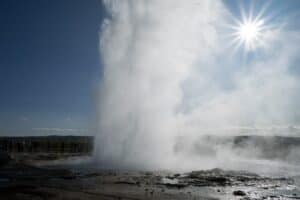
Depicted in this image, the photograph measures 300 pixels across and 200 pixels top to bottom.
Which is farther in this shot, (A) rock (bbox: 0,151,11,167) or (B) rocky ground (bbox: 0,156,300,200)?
(A) rock (bbox: 0,151,11,167)

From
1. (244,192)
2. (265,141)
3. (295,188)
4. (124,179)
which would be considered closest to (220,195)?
(244,192)

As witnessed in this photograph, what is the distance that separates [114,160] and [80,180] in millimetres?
10176

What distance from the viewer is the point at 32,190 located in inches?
597

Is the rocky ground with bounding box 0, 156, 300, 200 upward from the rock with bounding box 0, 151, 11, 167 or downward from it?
downward

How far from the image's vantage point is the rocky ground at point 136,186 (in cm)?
1416

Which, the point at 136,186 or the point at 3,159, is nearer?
the point at 136,186

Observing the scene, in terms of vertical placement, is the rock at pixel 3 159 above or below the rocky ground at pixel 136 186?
above

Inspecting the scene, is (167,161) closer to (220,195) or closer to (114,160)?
(114,160)

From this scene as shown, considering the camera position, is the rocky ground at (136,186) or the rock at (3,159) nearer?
the rocky ground at (136,186)

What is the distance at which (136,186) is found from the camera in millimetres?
16812

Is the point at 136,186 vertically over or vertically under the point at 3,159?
under

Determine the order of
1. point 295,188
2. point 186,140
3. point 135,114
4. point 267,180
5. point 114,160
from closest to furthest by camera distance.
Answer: point 295,188
point 267,180
point 114,160
point 135,114
point 186,140

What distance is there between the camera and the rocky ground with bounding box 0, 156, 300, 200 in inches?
557

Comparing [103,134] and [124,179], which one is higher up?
[103,134]
